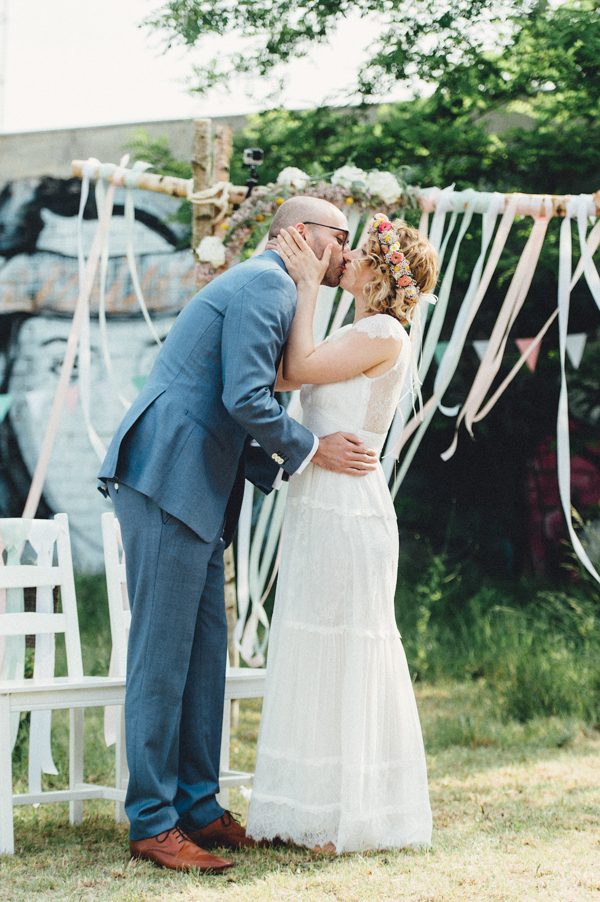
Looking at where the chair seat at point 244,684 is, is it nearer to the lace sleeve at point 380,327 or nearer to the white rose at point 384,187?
the lace sleeve at point 380,327

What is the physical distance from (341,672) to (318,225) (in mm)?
1284

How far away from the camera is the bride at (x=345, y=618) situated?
3.01 metres

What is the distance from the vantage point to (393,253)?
3076mm

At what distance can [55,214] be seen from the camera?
29.2ft

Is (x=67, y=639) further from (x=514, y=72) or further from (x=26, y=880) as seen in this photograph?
(x=514, y=72)

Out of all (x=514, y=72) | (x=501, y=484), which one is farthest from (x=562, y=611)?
(x=514, y=72)

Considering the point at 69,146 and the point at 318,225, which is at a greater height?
the point at 69,146

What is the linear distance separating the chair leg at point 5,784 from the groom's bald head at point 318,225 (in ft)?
5.14

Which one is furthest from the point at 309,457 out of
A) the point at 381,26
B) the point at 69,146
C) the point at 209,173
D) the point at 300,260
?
the point at 69,146

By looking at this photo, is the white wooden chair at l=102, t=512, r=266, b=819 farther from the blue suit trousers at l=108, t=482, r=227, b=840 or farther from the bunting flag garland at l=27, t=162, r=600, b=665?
the bunting flag garland at l=27, t=162, r=600, b=665

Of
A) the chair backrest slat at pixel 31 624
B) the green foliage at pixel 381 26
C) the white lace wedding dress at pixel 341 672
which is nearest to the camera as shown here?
the white lace wedding dress at pixel 341 672

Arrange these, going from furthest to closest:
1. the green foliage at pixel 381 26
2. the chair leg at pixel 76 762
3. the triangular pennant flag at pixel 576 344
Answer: the triangular pennant flag at pixel 576 344, the green foliage at pixel 381 26, the chair leg at pixel 76 762

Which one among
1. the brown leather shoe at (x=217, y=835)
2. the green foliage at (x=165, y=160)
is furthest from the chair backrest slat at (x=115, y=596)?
the green foliage at (x=165, y=160)

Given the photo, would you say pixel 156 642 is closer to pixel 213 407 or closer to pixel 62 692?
pixel 62 692
